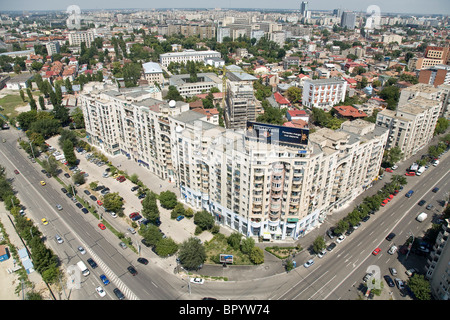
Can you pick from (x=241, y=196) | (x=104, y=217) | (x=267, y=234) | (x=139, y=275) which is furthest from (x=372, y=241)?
(x=104, y=217)

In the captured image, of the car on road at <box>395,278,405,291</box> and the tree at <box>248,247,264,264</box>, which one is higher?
the tree at <box>248,247,264,264</box>

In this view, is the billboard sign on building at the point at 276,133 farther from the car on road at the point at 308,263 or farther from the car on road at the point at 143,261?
the car on road at the point at 143,261

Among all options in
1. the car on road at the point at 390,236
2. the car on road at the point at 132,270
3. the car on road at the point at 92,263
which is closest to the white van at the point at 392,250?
the car on road at the point at 390,236

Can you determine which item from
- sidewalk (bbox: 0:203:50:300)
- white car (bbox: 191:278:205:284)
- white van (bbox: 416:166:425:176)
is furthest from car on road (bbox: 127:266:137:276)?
white van (bbox: 416:166:425:176)

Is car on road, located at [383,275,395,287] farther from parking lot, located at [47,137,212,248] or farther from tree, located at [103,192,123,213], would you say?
tree, located at [103,192,123,213]

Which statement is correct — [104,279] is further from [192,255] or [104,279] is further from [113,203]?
[113,203]

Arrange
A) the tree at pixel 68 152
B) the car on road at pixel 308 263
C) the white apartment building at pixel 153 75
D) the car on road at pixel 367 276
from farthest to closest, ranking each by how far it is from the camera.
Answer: the white apartment building at pixel 153 75 → the tree at pixel 68 152 → the car on road at pixel 308 263 → the car on road at pixel 367 276
